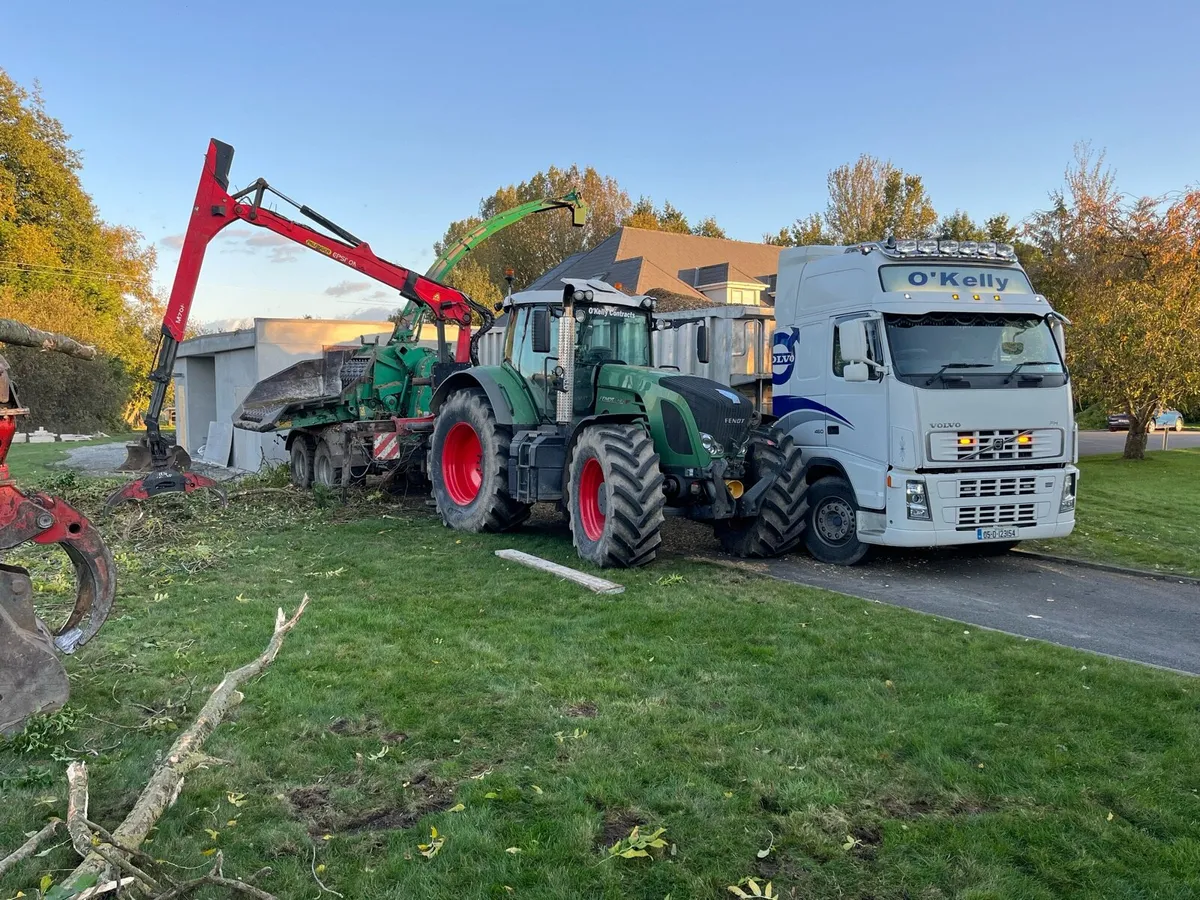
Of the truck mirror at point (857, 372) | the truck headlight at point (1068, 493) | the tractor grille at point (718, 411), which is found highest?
the truck mirror at point (857, 372)

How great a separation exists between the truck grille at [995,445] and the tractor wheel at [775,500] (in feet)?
4.40

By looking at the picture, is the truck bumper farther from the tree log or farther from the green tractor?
the tree log

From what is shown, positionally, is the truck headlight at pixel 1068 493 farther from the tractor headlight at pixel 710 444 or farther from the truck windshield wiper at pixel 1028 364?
the tractor headlight at pixel 710 444

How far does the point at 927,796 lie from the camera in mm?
3697

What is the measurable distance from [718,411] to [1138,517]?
7257 mm

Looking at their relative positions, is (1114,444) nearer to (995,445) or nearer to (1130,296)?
(1130,296)

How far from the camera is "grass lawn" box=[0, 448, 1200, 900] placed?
316 cm

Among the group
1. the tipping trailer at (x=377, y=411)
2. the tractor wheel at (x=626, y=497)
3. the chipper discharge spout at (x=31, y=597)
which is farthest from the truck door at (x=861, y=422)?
the chipper discharge spout at (x=31, y=597)

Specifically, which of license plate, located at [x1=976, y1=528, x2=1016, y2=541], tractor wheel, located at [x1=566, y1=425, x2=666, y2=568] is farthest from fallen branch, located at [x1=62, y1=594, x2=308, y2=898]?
license plate, located at [x1=976, y1=528, x2=1016, y2=541]

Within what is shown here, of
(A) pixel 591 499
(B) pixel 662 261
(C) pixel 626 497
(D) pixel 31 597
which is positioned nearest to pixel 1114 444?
(B) pixel 662 261

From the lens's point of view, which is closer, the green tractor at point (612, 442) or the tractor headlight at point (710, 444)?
the green tractor at point (612, 442)

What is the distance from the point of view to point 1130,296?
16984 millimetres

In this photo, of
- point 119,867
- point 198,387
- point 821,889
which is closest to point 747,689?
point 821,889

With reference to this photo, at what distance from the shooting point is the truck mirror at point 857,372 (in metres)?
8.09
